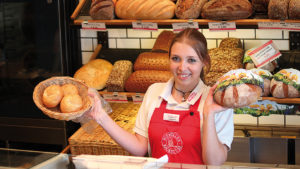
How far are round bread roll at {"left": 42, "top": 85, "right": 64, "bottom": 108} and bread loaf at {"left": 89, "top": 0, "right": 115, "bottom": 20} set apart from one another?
1.04m

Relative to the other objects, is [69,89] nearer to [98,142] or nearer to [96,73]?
[98,142]

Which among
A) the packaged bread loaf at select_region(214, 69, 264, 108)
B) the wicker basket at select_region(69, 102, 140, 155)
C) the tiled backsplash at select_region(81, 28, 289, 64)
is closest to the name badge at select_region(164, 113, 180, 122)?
the packaged bread loaf at select_region(214, 69, 264, 108)

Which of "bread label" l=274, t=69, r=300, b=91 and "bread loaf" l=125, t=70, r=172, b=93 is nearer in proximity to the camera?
"bread label" l=274, t=69, r=300, b=91

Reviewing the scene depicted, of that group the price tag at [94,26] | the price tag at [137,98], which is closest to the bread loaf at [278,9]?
the price tag at [137,98]

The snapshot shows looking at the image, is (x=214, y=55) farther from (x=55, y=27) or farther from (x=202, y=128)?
(x=55, y=27)

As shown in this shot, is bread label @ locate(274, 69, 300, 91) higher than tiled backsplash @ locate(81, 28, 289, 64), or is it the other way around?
tiled backsplash @ locate(81, 28, 289, 64)

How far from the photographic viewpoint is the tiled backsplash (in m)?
3.11

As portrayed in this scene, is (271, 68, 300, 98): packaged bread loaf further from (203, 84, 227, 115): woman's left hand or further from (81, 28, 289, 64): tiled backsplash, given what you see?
(203, 84, 227, 115): woman's left hand

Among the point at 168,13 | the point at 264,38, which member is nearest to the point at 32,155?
the point at 168,13

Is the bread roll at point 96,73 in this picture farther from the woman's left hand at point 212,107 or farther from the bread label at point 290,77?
the woman's left hand at point 212,107

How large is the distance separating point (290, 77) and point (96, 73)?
140cm

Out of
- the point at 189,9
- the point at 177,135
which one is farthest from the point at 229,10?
the point at 177,135

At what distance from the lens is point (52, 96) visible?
6.41 feet

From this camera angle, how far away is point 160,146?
2.07 meters
